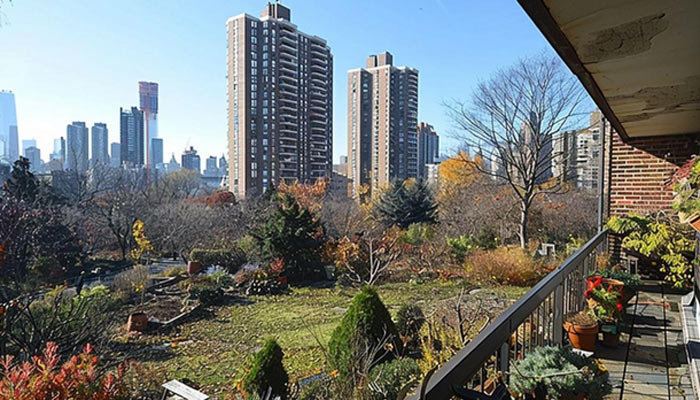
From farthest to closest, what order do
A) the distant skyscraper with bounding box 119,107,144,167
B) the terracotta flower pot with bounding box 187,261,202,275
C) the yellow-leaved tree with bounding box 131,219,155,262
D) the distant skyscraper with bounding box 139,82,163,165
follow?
the distant skyscraper with bounding box 139,82,163,165 < the distant skyscraper with bounding box 119,107,144,167 < the yellow-leaved tree with bounding box 131,219,155,262 < the terracotta flower pot with bounding box 187,261,202,275

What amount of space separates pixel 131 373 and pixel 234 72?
2832cm

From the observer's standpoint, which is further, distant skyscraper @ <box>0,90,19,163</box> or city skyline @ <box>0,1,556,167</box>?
distant skyscraper @ <box>0,90,19,163</box>

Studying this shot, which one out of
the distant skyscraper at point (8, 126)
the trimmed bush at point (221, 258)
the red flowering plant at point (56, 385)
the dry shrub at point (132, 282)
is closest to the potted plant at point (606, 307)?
the red flowering plant at point (56, 385)

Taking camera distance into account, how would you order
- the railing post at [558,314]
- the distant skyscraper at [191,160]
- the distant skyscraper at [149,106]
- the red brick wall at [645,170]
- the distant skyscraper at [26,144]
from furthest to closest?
the distant skyscraper at [191,160]
the distant skyscraper at [149,106]
the distant skyscraper at [26,144]
the red brick wall at [645,170]
the railing post at [558,314]

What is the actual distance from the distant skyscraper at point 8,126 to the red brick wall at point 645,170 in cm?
1478

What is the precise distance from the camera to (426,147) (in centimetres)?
4362

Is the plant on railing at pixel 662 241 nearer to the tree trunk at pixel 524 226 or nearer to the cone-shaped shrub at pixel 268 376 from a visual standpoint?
the cone-shaped shrub at pixel 268 376

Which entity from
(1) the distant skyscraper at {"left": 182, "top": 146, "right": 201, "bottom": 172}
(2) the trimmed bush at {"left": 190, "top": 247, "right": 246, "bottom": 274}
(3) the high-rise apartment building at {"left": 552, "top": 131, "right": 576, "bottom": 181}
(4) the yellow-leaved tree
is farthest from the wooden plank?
(1) the distant skyscraper at {"left": 182, "top": 146, "right": 201, "bottom": 172}

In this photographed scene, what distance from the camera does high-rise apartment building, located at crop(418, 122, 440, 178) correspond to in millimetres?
40331

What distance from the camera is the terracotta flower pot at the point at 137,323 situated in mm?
7977

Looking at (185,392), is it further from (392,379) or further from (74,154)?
(74,154)

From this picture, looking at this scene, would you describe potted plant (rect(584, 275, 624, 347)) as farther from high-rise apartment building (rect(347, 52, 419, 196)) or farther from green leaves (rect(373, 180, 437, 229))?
high-rise apartment building (rect(347, 52, 419, 196))

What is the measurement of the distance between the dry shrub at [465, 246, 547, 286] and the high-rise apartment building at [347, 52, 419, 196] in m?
24.4

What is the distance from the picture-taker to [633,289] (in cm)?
362
